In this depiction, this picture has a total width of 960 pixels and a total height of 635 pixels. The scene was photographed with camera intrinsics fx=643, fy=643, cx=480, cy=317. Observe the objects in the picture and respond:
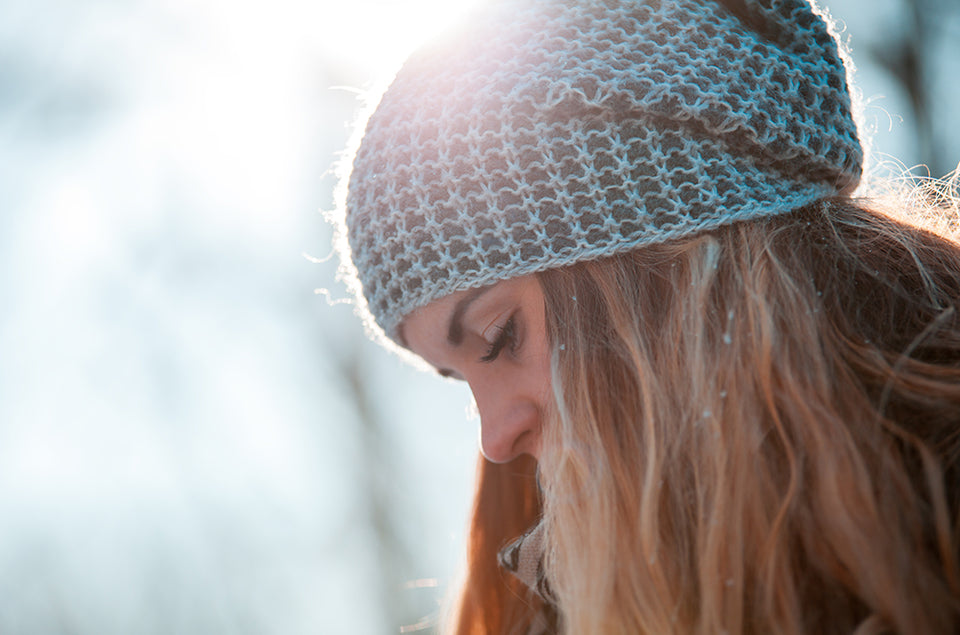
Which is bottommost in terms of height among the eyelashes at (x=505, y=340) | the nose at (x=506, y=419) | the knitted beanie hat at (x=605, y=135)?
the nose at (x=506, y=419)

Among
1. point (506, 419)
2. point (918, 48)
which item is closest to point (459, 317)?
point (506, 419)

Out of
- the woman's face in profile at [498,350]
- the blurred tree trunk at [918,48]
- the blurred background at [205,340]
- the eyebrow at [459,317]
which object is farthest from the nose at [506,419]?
the blurred tree trunk at [918,48]

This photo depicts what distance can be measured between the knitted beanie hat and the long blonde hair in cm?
7

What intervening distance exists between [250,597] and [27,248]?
324 centimetres

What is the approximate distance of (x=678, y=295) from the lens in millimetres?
1021

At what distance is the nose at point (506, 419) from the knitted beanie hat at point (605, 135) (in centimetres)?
22

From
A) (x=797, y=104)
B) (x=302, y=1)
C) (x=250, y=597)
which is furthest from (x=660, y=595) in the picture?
(x=250, y=597)

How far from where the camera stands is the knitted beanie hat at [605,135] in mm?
1012

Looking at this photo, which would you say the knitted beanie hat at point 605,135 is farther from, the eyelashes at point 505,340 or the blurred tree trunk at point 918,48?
the blurred tree trunk at point 918,48

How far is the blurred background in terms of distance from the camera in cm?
456

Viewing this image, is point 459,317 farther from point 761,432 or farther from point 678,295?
point 761,432

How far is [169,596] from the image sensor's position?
5.24 m

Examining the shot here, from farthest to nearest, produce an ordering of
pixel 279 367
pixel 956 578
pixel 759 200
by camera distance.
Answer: pixel 279 367, pixel 759 200, pixel 956 578

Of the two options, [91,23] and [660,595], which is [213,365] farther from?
[660,595]
